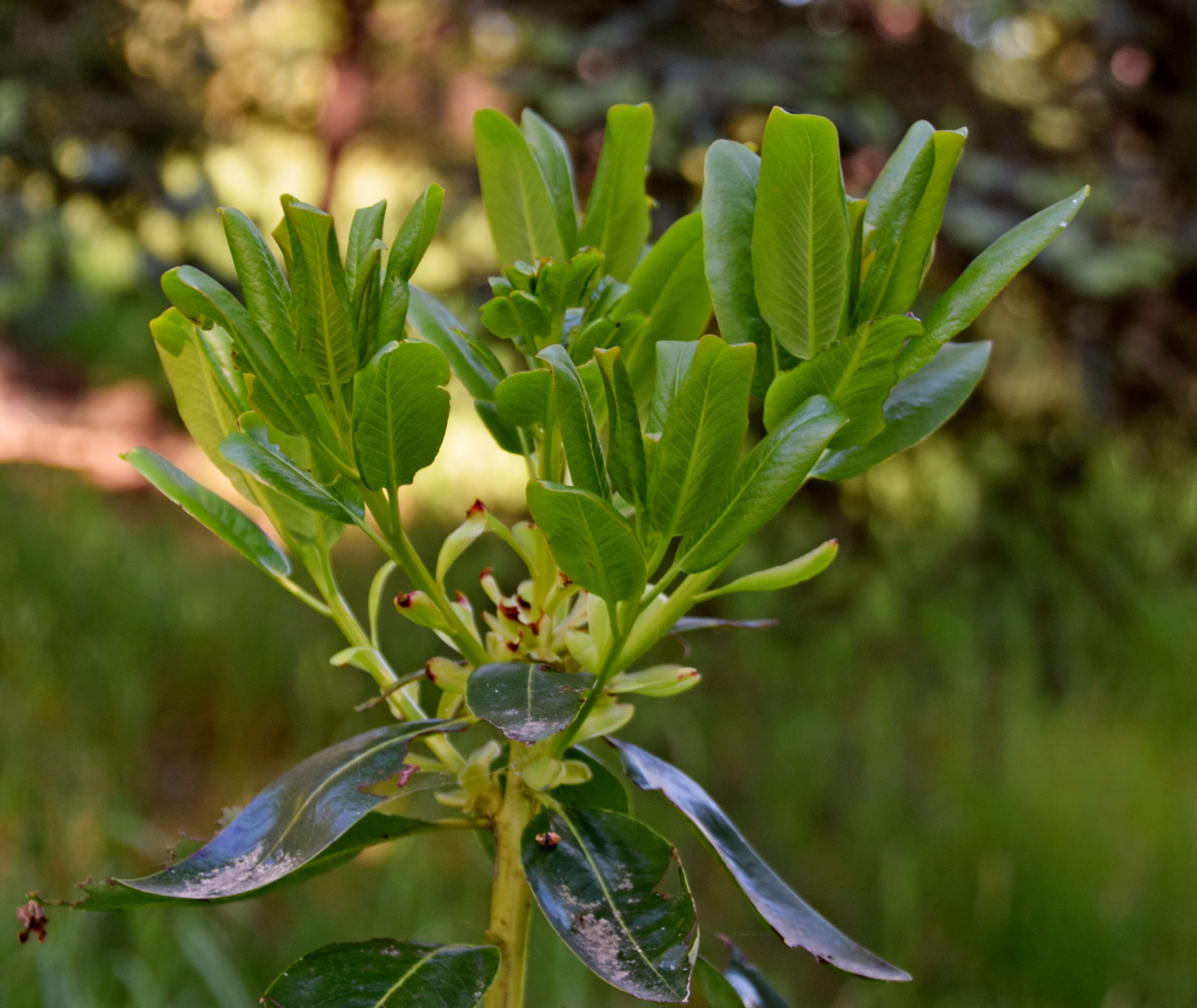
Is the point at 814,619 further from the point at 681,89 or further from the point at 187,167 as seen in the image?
the point at 187,167

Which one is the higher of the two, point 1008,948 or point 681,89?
point 681,89

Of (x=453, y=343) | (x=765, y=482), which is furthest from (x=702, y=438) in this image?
(x=453, y=343)

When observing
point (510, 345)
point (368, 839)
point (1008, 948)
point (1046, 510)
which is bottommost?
point (1008, 948)

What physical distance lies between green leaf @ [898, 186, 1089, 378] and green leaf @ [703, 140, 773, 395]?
4 centimetres

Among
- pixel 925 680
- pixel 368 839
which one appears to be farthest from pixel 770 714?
pixel 368 839

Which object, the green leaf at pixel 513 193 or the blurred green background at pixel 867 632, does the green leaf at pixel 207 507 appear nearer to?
the green leaf at pixel 513 193

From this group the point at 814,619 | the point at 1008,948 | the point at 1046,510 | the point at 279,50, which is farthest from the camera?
the point at 279,50

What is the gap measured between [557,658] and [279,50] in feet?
16.7

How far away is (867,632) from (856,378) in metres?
1.85

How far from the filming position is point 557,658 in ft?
→ 1.00

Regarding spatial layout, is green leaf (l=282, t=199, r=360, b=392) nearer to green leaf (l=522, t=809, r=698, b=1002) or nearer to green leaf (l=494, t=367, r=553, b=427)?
green leaf (l=494, t=367, r=553, b=427)

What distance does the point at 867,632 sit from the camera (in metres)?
2.03

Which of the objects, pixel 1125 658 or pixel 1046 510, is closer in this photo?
pixel 1125 658

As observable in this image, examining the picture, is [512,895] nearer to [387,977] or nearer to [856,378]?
[387,977]
